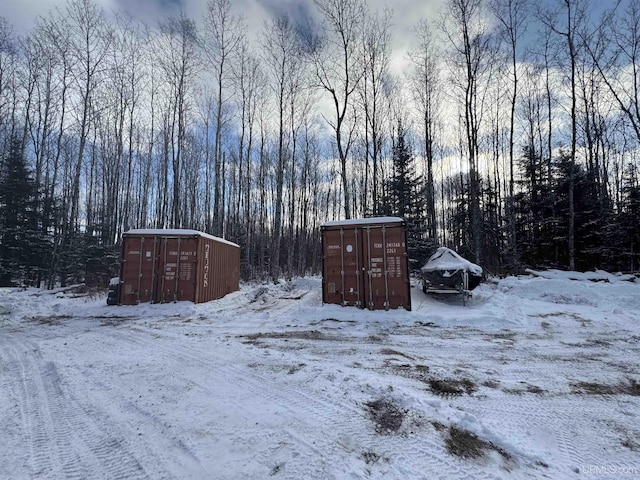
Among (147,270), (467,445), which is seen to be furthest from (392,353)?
(147,270)

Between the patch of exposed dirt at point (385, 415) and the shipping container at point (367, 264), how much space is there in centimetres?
641

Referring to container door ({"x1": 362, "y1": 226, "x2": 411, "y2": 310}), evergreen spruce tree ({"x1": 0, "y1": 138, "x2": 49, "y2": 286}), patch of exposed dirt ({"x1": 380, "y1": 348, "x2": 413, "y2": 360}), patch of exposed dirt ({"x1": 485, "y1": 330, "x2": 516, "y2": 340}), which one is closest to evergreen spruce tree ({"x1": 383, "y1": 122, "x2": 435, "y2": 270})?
container door ({"x1": 362, "y1": 226, "x2": 411, "y2": 310})

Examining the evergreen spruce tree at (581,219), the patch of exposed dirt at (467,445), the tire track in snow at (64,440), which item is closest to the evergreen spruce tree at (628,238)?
the evergreen spruce tree at (581,219)

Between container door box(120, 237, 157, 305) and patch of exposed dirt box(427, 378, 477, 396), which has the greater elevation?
container door box(120, 237, 157, 305)

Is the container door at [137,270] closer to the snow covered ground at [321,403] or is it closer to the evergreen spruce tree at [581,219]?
the snow covered ground at [321,403]

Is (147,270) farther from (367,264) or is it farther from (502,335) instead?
(502,335)

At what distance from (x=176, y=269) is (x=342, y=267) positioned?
6.41 m

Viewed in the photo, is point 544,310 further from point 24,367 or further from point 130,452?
point 24,367

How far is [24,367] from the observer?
15.2ft

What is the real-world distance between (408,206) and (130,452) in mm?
19062

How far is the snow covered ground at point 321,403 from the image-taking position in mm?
2260

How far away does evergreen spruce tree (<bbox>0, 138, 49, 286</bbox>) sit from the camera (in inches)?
760

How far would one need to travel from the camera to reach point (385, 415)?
299 centimetres

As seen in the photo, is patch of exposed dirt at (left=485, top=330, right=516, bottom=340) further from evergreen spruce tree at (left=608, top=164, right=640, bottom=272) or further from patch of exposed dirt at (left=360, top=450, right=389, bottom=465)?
evergreen spruce tree at (left=608, top=164, right=640, bottom=272)
